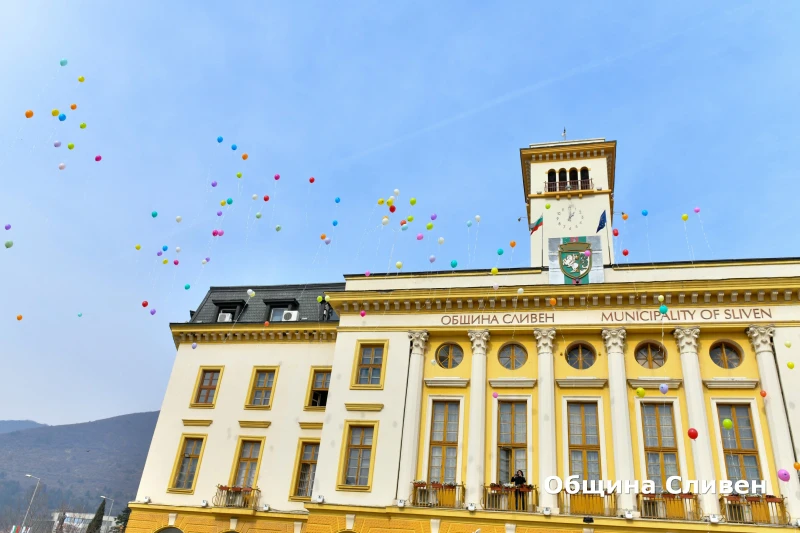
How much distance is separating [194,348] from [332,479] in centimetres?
1238

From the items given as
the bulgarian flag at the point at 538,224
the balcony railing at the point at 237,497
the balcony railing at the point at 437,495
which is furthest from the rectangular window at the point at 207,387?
the bulgarian flag at the point at 538,224

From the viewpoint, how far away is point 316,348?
32.1m

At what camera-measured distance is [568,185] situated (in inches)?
1511

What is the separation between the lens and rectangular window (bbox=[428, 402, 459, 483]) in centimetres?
2550

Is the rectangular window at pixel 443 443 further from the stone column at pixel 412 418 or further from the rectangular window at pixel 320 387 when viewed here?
the rectangular window at pixel 320 387

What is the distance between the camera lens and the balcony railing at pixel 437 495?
24438 millimetres

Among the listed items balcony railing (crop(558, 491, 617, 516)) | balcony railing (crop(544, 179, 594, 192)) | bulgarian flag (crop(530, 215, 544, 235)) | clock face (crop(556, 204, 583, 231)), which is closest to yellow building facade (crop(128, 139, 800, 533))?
balcony railing (crop(558, 491, 617, 516))

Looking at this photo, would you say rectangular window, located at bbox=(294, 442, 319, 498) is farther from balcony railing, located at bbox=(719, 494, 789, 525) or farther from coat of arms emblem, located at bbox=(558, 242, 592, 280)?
balcony railing, located at bbox=(719, 494, 789, 525)

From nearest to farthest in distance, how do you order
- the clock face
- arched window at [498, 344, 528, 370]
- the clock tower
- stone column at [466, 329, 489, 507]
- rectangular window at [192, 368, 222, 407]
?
stone column at [466, 329, 489, 507] → arched window at [498, 344, 528, 370] → rectangular window at [192, 368, 222, 407] → the clock tower → the clock face

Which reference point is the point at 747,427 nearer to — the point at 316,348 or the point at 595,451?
the point at 595,451

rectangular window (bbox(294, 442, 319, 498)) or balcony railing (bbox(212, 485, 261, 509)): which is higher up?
rectangular window (bbox(294, 442, 319, 498))

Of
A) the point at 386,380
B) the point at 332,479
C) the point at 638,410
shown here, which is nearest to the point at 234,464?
the point at 332,479

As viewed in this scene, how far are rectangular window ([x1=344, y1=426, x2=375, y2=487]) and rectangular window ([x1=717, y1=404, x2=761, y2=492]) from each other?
46.5 feet

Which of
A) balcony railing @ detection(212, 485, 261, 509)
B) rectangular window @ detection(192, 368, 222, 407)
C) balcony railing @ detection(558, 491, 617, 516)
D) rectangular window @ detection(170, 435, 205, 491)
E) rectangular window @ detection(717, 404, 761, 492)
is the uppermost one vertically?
rectangular window @ detection(192, 368, 222, 407)
